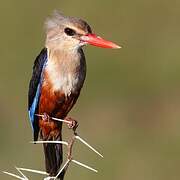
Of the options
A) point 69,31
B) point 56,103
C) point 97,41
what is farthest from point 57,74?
point 97,41

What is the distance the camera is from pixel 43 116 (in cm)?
697

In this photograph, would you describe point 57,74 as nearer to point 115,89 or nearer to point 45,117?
point 45,117

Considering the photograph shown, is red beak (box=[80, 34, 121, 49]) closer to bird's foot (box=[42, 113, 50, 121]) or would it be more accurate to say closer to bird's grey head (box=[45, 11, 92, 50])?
bird's grey head (box=[45, 11, 92, 50])

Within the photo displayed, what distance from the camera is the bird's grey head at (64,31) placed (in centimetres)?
675

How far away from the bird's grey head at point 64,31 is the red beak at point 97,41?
0.03 metres

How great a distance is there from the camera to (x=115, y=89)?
12.5m

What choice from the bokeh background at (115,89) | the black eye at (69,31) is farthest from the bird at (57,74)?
the bokeh background at (115,89)

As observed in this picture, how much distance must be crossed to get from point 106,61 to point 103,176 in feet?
9.35

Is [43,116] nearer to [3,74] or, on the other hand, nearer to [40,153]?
[40,153]

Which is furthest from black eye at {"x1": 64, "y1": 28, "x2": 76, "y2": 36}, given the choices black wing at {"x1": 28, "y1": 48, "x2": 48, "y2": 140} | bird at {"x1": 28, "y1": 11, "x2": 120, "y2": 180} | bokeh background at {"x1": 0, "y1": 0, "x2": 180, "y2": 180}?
bokeh background at {"x1": 0, "y1": 0, "x2": 180, "y2": 180}

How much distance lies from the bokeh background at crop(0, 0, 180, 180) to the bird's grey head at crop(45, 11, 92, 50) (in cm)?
255

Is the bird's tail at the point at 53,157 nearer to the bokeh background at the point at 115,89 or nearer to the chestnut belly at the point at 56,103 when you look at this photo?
the chestnut belly at the point at 56,103

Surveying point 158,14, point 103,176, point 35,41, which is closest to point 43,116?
point 103,176

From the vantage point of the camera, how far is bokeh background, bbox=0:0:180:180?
10477mm
